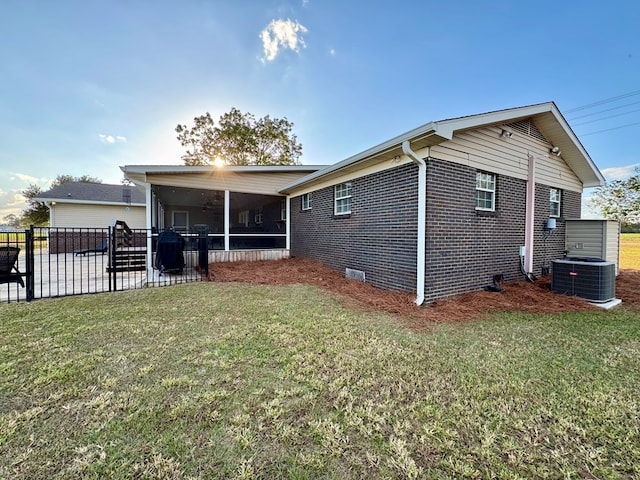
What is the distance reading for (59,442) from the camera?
177 centimetres

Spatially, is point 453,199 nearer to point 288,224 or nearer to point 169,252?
point 288,224

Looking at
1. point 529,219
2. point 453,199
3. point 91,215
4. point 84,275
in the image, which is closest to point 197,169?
point 84,275

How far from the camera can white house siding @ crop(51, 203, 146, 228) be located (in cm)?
1567

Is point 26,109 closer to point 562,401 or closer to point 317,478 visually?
point 317,478

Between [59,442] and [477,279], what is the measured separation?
22.3 feet

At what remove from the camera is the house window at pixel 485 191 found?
612 cm

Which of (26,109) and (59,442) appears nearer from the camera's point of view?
(59,442)

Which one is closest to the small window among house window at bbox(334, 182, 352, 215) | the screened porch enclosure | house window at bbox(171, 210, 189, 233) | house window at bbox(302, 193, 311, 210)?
the screened porch enclosure

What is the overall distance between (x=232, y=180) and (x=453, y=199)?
7603mm

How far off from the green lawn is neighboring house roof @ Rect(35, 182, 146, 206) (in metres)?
15.2

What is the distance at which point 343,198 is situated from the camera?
7.89 m

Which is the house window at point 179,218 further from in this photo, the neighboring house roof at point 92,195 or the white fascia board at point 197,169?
the white fascia board at point 197,169

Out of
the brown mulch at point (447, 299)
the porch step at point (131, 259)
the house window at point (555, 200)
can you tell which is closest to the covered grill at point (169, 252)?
the brown mulch at point (447, 299)

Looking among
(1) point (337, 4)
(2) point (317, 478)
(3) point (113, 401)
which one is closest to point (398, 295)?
(2) point (317, 478)
